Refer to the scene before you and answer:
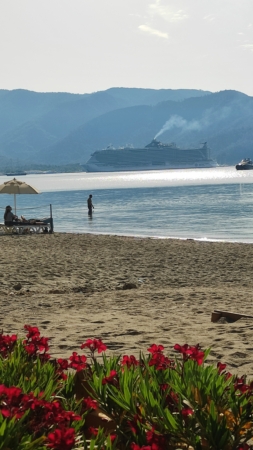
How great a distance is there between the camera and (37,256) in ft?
54.4

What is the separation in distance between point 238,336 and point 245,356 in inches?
35.9

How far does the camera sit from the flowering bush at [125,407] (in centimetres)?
249

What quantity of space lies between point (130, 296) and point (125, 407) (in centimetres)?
693

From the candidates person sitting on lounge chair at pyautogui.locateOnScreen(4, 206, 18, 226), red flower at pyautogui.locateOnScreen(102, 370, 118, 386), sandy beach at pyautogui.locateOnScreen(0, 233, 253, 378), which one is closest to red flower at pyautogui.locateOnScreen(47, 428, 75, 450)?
red flower at pyautogui.locateOnScreen(102, 370, 118, 386)

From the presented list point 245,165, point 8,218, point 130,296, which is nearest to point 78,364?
point 130,296

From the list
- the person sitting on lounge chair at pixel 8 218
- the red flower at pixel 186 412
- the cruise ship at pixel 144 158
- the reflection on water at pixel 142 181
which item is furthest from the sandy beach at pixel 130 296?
the cruise ship at pixel 144 158

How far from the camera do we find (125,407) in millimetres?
2811

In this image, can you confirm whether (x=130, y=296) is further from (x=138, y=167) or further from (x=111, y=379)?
(x=138, y=167)

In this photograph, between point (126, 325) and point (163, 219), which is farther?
point (163, 219)

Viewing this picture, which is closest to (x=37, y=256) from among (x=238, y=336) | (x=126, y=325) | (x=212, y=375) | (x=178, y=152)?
(x=126, y=325)

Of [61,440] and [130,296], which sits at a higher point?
[61,440]

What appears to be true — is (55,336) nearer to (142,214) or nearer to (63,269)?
(63,269)

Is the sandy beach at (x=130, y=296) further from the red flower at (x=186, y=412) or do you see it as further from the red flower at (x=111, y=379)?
the red flower at (x=186, y=412)

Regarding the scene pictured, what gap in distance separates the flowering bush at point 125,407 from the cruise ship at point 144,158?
15958cm
